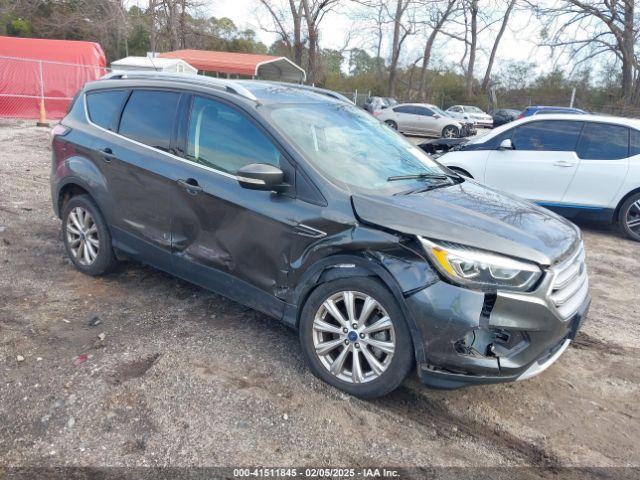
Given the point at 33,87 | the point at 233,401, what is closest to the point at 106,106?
the point at 233,401

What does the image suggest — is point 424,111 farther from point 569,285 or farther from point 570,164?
point 569,285

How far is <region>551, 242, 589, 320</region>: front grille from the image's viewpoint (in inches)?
119

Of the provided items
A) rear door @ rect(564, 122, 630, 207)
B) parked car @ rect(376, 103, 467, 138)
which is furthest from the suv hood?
parked car @ rect(376, 103, 467, 138)

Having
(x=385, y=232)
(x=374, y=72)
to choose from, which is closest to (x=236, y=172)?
(x=385, y=232)

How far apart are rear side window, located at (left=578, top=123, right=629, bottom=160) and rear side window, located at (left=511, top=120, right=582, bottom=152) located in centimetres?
12

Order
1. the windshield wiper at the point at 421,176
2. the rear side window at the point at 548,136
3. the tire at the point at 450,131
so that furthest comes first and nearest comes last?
the tire at the point at 450,131 → the rear side window at the point at 548,136 → the windshield wiper at the point at 421,176

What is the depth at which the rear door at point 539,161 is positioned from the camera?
7.54m

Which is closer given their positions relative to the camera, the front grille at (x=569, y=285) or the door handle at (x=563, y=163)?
the front grille at (x=569, y=285)

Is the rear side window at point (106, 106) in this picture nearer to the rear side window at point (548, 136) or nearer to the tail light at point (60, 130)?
the tail light at point (60, 130)

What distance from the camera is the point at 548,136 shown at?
7.75 m

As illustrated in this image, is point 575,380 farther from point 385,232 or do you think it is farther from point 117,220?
point 117,220

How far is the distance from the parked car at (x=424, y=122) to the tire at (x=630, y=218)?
17.1 m

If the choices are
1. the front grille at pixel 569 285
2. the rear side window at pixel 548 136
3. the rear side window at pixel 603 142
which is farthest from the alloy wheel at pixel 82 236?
the rear side window at pixel 603 142

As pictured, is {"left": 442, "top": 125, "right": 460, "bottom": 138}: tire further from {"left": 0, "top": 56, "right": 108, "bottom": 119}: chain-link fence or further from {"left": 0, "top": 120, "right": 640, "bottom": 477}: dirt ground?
{"left": 0, "top": 120, "right": 640, "bottom": 477}: dirt ground
